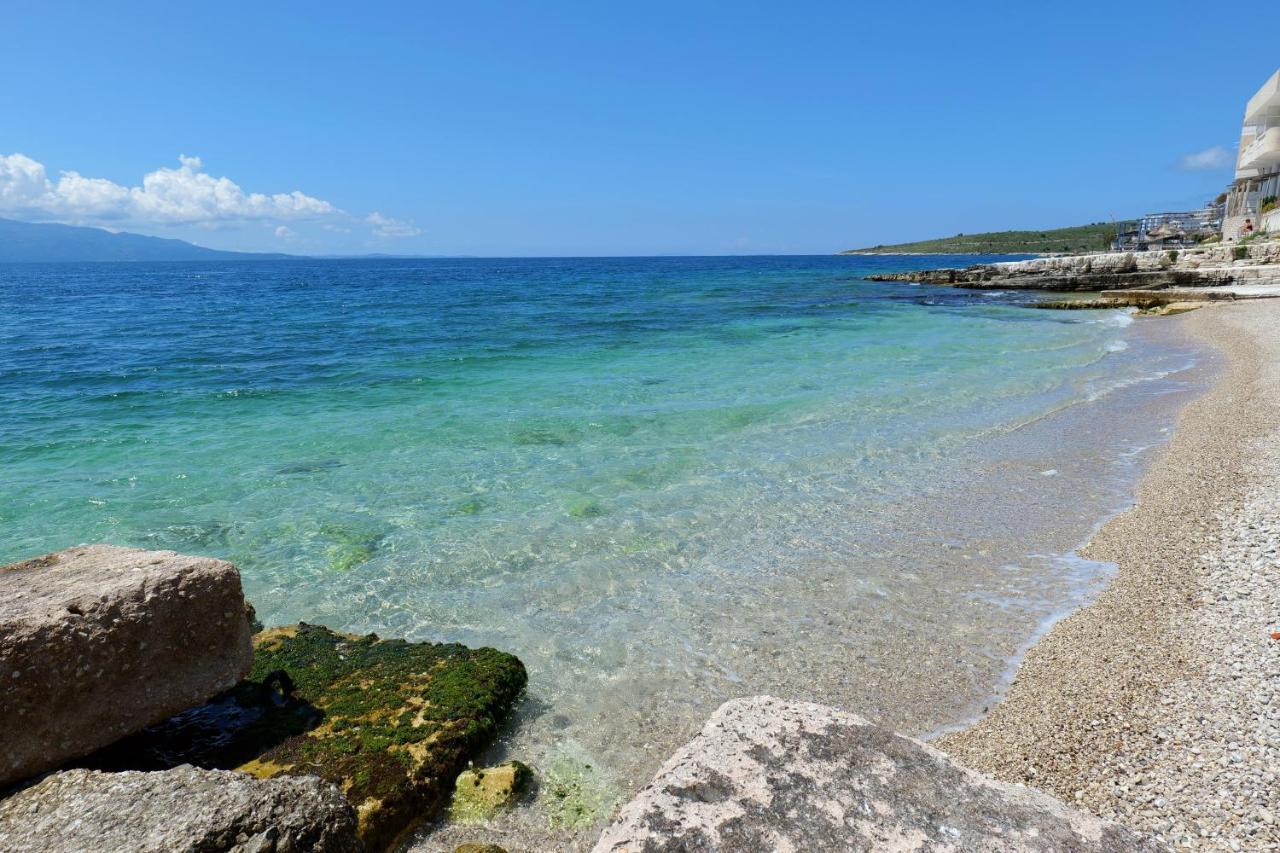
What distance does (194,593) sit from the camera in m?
4.19

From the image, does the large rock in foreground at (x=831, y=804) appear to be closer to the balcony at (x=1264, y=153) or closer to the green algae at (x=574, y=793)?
the green algae at (x=574, y=793)

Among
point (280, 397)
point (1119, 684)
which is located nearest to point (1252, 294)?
point (1119, 684)

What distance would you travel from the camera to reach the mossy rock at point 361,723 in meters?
4.08

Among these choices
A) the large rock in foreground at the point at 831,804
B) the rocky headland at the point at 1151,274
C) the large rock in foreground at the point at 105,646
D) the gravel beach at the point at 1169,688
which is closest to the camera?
the large rock in foreground at the point at 831,804

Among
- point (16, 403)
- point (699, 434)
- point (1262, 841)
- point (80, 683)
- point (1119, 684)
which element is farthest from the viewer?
point (16, 403)

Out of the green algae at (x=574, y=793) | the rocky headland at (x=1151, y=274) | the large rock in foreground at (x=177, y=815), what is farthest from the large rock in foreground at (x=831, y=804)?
the rocky headland at (x=1151, y=274)

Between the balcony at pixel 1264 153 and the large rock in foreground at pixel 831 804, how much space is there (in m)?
68.3

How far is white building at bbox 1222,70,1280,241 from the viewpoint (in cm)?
5064

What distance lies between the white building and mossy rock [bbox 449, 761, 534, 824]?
197ft

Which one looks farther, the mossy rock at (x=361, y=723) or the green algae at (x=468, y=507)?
the green algae at (x=468, y=507)

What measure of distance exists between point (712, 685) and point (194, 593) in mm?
3638

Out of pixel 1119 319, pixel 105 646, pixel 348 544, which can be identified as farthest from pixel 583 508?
pixel 1119 319

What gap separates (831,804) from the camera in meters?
2.49

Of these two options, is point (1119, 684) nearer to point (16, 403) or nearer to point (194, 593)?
point (194, 593)
